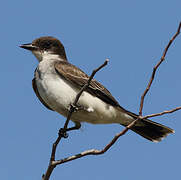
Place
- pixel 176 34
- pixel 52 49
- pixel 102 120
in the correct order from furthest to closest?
pixel 52 49 → pixel 102 120 → pixel 176 34

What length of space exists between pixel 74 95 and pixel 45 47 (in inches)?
73.6

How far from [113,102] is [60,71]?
1244 mm

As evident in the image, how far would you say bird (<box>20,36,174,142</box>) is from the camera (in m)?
7.00

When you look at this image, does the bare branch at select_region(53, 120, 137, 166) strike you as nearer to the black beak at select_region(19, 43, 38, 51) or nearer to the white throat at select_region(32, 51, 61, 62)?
the white throat at select_region(32, 51, 61, 62)

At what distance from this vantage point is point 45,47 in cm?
840

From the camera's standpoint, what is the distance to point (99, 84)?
7816 millimetres

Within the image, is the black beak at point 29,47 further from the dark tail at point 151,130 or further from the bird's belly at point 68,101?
the dark tail at point 151,130

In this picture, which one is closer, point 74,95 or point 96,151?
point 96,151

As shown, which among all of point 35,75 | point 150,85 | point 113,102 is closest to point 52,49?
point 35,75

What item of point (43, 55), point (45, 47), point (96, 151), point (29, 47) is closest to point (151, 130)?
point (43, 55)

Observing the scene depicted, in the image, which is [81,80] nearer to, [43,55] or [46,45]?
[43,55]

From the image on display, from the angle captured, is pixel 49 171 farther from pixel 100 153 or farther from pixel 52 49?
pixel 52 49

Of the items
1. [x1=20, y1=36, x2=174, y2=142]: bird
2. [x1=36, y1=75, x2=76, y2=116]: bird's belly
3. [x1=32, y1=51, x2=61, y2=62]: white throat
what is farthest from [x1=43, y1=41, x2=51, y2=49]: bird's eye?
[x1=36, y1=75, x2=76, y2=116]: bird's belly

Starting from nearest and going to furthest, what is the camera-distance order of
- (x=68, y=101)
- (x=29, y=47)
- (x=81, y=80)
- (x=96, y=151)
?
1. (x=96, y=151)
2. (x=68, y=101)
3. (x=81, y=80)
4. (x=29, y=47)
